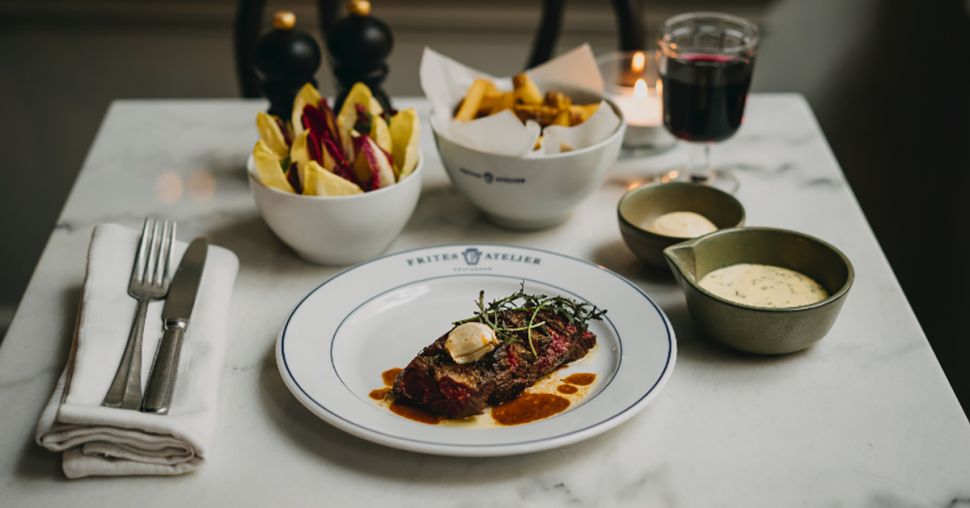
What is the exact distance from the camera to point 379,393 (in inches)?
38.7

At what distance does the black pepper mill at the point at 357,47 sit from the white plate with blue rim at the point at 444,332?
1.16 feet

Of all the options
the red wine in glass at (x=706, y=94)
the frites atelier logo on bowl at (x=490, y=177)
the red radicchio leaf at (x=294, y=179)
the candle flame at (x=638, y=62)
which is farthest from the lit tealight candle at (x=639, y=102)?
the red radicchio leaf at (x=294, y=179)

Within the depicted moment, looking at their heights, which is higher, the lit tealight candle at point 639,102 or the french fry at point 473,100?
the french fry at point 473,100

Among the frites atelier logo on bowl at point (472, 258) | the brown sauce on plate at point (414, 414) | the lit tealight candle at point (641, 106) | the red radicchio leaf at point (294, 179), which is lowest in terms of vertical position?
the lit tealight candle at point (641, 106)

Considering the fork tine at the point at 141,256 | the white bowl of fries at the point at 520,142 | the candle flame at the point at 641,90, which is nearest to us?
the fork tine at the point at 141,256

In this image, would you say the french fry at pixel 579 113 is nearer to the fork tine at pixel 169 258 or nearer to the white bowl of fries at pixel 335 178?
the white bowl of fries at pixel 335 178

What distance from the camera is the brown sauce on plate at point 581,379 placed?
1.00m

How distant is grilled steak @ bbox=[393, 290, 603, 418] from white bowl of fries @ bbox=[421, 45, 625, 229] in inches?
8.7

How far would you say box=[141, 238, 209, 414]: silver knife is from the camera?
36.4 inches

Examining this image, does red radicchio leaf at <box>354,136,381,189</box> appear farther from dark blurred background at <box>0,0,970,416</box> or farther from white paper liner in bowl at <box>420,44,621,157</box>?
dark blurred background at <box>0,0,970,416</box>

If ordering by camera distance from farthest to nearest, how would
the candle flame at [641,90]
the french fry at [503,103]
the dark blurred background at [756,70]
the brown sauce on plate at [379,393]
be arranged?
the dark blurred background at [756,70], the candle flame at [641,90], the french fry at [503,103], the brown sauce on plate at [379,393]

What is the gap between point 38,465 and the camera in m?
0.90

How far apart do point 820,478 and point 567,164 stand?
0.51 meters

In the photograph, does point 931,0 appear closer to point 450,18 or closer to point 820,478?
point 450,18
